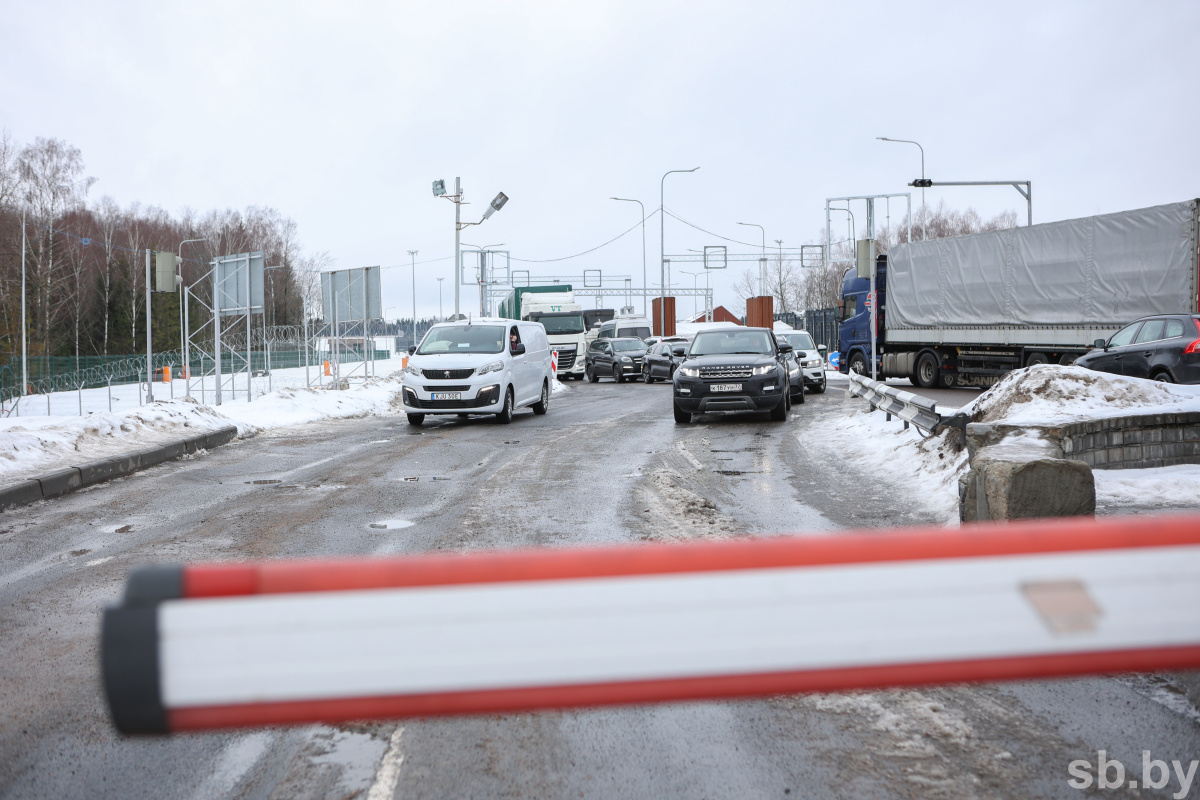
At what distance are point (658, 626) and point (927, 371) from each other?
25038 mm

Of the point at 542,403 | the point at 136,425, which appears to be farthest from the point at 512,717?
the point at 542,403

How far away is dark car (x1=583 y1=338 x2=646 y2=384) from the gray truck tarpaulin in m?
10.8

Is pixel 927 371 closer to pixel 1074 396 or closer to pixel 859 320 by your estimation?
pixel 859 320

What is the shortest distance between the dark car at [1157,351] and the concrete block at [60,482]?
41.6 ft

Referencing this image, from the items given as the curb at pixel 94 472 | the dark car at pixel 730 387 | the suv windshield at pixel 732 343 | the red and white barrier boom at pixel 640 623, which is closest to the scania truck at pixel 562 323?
the suv windshield at pixel 732 343

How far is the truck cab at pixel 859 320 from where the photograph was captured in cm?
2655

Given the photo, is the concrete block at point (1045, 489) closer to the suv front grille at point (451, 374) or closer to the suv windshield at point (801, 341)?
the suv front grille at point (451, 374)

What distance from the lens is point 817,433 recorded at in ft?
47.3

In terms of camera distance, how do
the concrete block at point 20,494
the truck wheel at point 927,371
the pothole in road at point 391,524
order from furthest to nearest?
1. the truck wheel at point 927,371
2. the concrete block at point 20,494
3. the pothole in road at point 391,524

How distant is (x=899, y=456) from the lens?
10523mm

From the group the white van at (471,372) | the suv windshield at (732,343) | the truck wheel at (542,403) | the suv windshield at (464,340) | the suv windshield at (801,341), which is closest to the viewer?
the white van at (471,372)

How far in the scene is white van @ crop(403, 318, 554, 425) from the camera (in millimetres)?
16578
